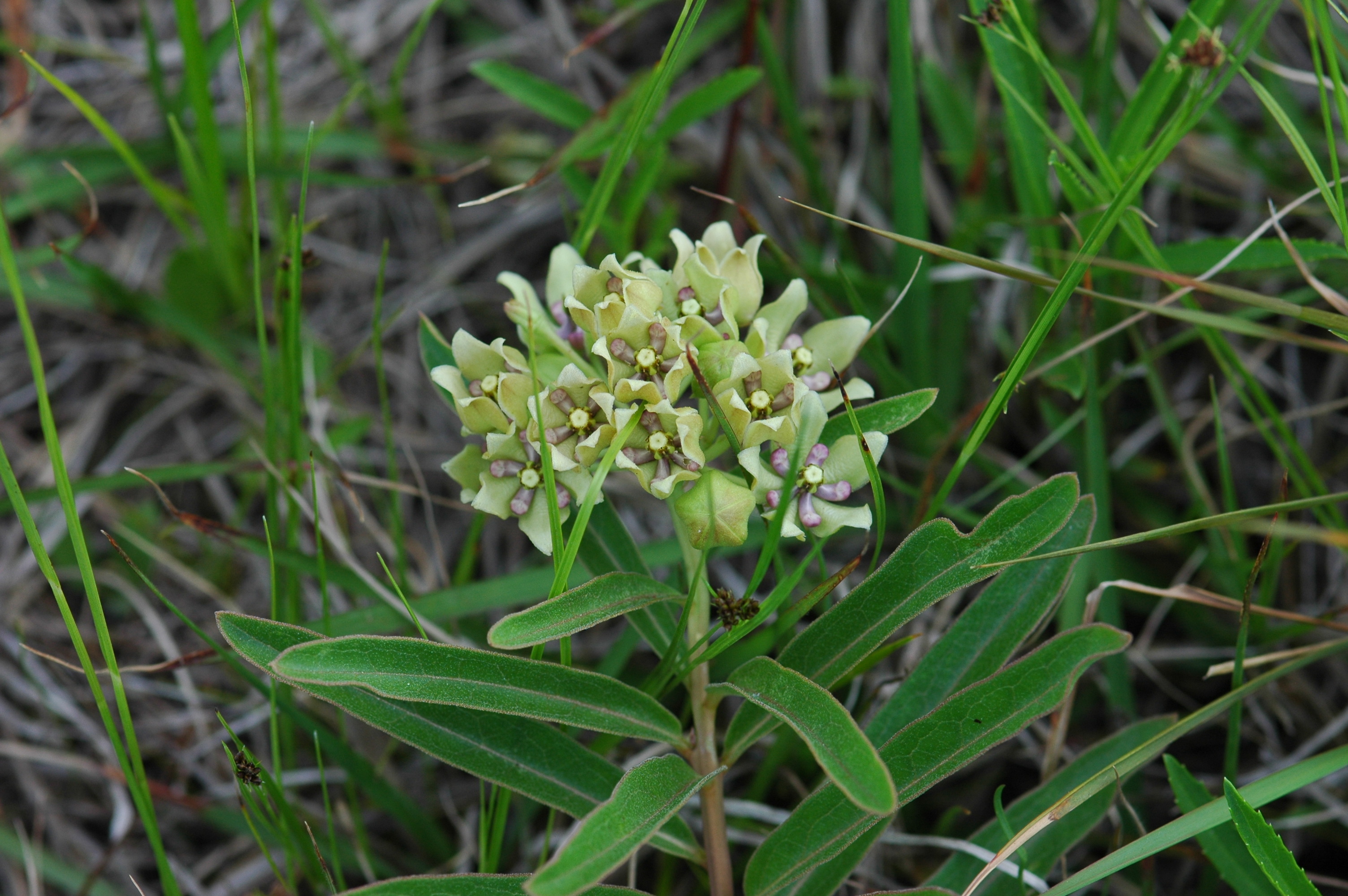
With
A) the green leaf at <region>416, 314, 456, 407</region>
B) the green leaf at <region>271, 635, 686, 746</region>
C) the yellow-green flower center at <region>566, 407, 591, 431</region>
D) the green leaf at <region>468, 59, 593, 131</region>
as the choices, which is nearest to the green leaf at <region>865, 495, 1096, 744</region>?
the green leaf at <region>271, 635, 686, 746</region>

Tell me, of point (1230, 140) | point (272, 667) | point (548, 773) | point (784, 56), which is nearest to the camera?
point (272, 667)

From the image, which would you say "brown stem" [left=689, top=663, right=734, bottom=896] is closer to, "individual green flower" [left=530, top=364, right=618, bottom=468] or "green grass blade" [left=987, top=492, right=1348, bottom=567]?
"individual green flower" [left=530, top=364, right=618, bottom=468]

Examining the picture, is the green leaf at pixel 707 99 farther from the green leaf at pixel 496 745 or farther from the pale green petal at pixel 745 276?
the green leaf at pixel 496 745

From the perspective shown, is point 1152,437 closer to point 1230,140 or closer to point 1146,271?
point 1230,140

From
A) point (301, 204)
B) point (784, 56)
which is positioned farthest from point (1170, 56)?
point (301, 204)

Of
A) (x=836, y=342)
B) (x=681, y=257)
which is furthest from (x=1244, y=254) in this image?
(x=681, y=257)

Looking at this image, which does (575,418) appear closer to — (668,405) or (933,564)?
(668,405)

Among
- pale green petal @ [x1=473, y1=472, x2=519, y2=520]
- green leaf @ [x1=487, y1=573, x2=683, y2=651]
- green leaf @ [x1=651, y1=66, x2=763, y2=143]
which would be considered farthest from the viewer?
green leaf @ [x1=651, y1=66, x2=763, y2=143]
